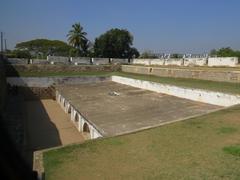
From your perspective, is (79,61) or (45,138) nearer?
(45,138)

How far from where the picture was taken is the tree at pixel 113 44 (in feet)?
122

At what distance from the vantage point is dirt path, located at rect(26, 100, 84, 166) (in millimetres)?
10477

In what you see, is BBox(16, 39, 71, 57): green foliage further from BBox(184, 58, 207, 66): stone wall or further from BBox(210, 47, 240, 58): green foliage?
BBox(184, 58, 207, 66): stone wall

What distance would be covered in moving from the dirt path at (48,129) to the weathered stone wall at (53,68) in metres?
6.19

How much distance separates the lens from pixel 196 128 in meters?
6.07

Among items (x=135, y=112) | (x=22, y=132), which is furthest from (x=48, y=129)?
(x=135, y=112)

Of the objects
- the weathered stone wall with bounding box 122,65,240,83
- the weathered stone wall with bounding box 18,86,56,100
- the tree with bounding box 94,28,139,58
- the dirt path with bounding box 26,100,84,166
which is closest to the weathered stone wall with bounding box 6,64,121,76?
the weathered stone wall with bounding box 18,86,56,100

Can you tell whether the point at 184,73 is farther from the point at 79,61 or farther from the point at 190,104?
the point at 79,61

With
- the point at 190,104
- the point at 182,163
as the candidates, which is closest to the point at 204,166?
the point at 182,163

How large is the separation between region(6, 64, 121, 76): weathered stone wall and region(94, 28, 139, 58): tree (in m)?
10.5

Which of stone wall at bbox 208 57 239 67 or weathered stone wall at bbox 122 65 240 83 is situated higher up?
stone wall at bbox 208 57 239 67

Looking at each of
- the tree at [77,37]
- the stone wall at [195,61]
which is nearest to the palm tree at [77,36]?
the tree at [77,37]

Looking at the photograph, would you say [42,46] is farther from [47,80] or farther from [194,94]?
[194,94]

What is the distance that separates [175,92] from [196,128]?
671 cm
